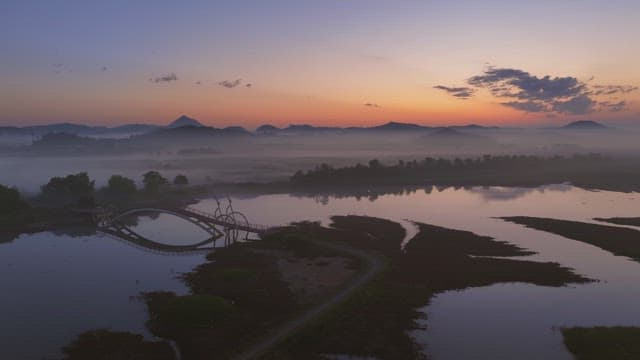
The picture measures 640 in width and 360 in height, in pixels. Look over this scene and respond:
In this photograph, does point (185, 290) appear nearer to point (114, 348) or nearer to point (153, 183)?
point (114, 348)

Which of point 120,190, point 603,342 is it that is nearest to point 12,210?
point 120,190

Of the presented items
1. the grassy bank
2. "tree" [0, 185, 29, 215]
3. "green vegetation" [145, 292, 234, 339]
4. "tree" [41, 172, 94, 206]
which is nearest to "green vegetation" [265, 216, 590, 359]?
"green vegetation" [145, 292, 234, 339]

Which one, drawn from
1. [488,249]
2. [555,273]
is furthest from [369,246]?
[555,273]

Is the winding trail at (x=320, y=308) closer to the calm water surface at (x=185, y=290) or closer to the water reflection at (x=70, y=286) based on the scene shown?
the calm water surface at (x=185, y=290)

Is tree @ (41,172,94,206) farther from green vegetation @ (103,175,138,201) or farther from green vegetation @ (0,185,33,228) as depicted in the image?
green vegetation @ (0,185,33,228)

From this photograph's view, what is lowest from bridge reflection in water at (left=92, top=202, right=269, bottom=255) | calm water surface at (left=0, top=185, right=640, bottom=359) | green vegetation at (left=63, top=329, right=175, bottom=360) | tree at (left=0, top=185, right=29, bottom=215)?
green vegetation at (left=63, top=329, right=175, bottom=360)

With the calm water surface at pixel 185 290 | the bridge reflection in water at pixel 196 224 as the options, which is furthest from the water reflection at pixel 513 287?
the bridge reflection in water at pixel 196 224

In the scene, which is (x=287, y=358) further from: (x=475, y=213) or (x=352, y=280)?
(x=475, y=213)
